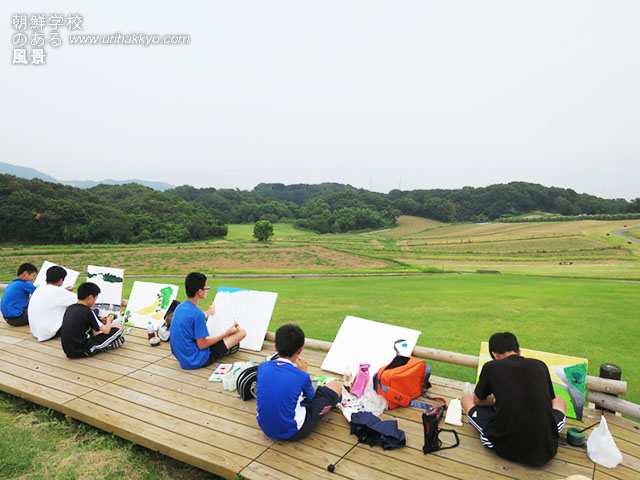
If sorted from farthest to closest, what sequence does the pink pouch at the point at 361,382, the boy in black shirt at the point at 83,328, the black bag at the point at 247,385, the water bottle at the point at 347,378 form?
the boy in black shirt at the point at 83,328
the water bottle at the point at 347,378
the pink pouch at the point at 361,382
the black bag at the point at 247,385

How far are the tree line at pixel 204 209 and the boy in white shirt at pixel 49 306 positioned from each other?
205 ft

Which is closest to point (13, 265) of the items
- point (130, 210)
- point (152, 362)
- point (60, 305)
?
point (60, 305)

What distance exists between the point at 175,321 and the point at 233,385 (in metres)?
1.48

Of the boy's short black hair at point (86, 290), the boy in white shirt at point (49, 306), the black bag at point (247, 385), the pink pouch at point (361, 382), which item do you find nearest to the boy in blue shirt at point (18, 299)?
the boy in white shirt at point (49, 306)

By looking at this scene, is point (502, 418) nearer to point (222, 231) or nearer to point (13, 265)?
point (13, 265)

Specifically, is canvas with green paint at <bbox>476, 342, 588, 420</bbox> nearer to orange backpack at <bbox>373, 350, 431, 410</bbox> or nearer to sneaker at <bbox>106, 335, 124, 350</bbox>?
orange backpack at <bbox>373, 350, 431, 410</bbox>

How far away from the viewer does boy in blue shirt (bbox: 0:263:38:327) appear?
783cm

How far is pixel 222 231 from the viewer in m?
82.7

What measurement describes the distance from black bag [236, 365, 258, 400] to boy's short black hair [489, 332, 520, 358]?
10.1 ft

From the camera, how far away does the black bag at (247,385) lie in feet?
15.4

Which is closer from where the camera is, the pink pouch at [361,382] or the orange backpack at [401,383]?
the orange backpack at [401,383]

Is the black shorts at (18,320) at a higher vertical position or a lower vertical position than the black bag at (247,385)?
lower

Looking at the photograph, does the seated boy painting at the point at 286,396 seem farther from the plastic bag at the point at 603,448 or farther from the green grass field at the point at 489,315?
the green grass field at the point at 489,315

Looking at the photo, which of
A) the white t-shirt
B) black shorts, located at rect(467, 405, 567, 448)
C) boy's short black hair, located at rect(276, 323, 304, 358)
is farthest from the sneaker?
black shorts, located at rect(467, 405, 567, 448)
